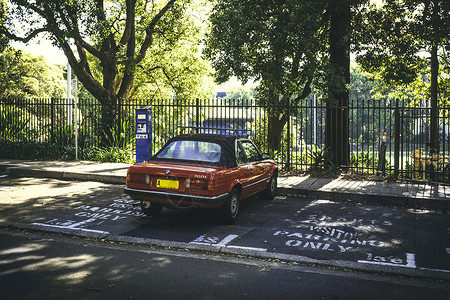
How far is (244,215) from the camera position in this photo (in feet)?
25.9

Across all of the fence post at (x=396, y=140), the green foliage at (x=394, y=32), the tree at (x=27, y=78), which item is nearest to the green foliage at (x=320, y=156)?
the fence post at (x=396, y=140)

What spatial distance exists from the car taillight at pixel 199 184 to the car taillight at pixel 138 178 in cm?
72

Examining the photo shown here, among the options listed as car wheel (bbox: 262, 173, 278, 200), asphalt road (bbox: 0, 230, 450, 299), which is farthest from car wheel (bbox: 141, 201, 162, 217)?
car wheel (bbox: 262, 173, 278, 200)

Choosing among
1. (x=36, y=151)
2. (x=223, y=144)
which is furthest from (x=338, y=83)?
(x=36, y=151)

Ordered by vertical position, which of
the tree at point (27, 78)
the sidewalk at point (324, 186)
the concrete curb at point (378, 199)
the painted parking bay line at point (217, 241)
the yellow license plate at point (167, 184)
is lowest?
the painted parking bay line at point (217, 241)

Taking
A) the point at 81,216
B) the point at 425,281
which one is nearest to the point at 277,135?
the point at 81,216

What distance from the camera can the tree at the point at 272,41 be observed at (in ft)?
40.7

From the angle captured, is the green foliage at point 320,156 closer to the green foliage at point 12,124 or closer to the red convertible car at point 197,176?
the red convertible car at point 197,176

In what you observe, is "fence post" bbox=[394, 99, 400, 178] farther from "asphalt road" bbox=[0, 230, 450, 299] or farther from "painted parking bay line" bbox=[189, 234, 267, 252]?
"asphalt road" bbox=[0, 230, 450, 299]

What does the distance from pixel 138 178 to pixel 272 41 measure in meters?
7.16

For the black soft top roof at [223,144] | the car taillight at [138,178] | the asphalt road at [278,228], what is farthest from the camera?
the black soft top roof at [223,144]

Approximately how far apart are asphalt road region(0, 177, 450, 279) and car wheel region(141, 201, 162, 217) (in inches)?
4.4

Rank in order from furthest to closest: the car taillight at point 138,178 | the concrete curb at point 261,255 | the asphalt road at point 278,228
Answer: the car taillight at point 138,178 → the asphalt road at point 278,228 → the concrete curb at point 261,255

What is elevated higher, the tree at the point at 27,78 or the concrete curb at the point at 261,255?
the tree at the point at 27,78
